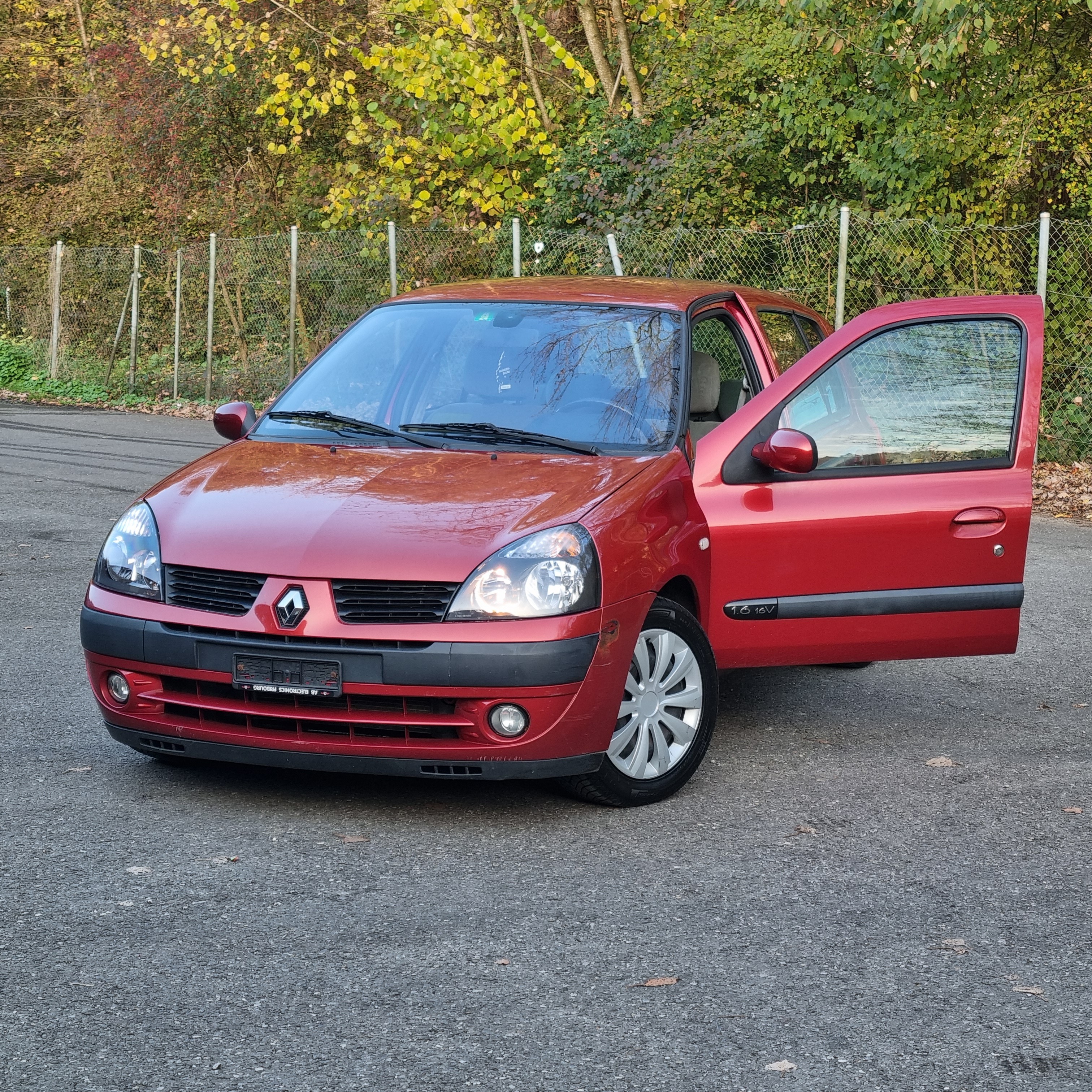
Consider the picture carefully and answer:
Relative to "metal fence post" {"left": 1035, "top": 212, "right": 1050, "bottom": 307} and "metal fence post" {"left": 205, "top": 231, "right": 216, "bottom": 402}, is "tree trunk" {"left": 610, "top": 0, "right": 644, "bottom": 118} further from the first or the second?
"metal fence post" {"left": 1035, "top": 212, "right": 1050, "bottom": 307}

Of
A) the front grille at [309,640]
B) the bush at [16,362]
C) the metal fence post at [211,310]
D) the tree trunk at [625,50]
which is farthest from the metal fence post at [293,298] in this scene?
the front grille at [309,640]

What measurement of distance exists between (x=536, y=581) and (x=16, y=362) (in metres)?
23.2

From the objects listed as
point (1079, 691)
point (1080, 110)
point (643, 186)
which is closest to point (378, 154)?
point (643, 186)

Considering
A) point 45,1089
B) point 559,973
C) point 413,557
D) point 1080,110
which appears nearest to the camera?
point 45,1089

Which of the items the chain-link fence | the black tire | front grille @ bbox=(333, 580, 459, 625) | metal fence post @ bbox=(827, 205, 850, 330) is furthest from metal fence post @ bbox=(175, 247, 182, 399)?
front grille @ bbox=(333, 580, 459, 625)

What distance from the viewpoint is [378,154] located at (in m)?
25.7

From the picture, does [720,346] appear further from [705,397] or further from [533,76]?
[533,76]

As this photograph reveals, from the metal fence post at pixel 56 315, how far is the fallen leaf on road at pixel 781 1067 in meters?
23.5

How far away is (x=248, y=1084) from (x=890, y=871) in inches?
81.3

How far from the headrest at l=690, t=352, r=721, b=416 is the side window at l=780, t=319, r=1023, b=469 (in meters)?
0.32

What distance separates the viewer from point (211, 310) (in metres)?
20.7

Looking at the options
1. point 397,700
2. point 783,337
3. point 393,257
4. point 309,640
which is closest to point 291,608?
point 309,640

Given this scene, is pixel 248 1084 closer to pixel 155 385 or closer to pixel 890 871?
pixel 890 871

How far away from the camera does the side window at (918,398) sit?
5.64m
